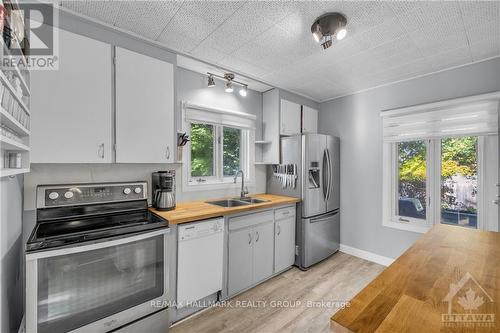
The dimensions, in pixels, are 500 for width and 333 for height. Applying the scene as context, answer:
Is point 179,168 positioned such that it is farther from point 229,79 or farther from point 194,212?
point 229,79

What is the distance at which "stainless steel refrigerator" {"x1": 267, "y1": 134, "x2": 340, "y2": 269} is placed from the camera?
9.55 feet

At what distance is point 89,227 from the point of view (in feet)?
5.52

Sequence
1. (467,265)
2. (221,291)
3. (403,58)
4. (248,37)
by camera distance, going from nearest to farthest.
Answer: (467,265)
(248,37)
(221,291)
(403,58)

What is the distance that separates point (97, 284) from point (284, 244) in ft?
6.54

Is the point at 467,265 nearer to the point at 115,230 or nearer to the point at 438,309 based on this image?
the point at 438,309

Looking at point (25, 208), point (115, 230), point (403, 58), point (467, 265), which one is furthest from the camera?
point (403, 58)

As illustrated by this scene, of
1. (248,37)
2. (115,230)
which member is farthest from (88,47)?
(115,230)

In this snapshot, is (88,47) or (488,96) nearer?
(88,47)

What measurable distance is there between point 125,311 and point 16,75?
5.30 ft

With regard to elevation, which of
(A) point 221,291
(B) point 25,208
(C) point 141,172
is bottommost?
(A) point 221,291

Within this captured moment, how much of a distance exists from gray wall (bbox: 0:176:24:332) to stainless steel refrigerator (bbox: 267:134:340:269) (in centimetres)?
267

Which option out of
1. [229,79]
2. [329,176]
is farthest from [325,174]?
[229,79]

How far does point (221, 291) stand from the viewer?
2.17 metres

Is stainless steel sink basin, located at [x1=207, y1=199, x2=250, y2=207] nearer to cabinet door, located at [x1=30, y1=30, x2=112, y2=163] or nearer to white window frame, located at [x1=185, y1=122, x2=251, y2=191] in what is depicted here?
white window frame, located at [x1=185, y1=122, x2=251, y2=191]
